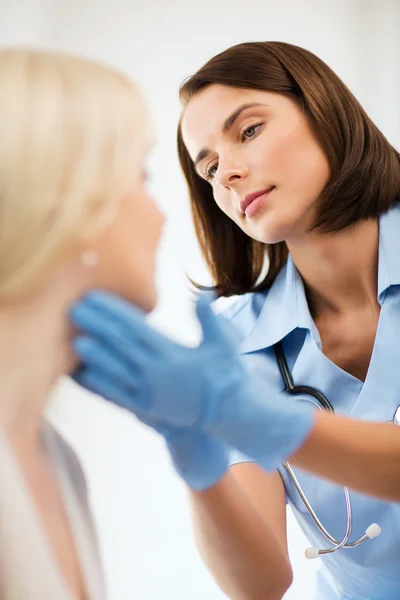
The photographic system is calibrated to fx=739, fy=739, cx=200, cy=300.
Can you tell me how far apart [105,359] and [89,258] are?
9 centimetres

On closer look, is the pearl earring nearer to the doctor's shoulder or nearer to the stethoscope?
the stethoscope

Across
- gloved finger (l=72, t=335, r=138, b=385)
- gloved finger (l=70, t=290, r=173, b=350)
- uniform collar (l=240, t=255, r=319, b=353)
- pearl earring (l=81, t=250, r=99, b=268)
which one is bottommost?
uniform collar (l=240, t=255, r=319, b=353)

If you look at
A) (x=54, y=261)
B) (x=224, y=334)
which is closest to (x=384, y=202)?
(x=224, y=334)

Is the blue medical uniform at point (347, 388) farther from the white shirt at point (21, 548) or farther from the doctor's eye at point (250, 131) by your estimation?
the white shirt at point (21, 548)

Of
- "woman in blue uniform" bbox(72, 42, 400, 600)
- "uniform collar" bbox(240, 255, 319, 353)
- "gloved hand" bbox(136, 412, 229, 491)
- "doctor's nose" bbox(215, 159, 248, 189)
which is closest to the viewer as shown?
"gloved hand" bbox(136, 412, 229, 491)

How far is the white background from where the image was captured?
4.12 feet

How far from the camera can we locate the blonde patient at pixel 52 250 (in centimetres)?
59

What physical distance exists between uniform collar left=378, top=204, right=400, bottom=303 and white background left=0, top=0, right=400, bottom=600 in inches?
11.9

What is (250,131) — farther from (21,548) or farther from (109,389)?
(21,548)

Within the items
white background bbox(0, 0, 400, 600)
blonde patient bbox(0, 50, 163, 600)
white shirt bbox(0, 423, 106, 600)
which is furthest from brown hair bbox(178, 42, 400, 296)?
white shirt bbox(0, 423, 106, 600)

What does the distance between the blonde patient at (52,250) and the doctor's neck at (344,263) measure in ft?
1.65

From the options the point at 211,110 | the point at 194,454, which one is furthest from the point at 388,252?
the point at 194,454

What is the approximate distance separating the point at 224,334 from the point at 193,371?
6cm

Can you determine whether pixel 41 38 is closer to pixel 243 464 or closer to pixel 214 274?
pixel 214 274
